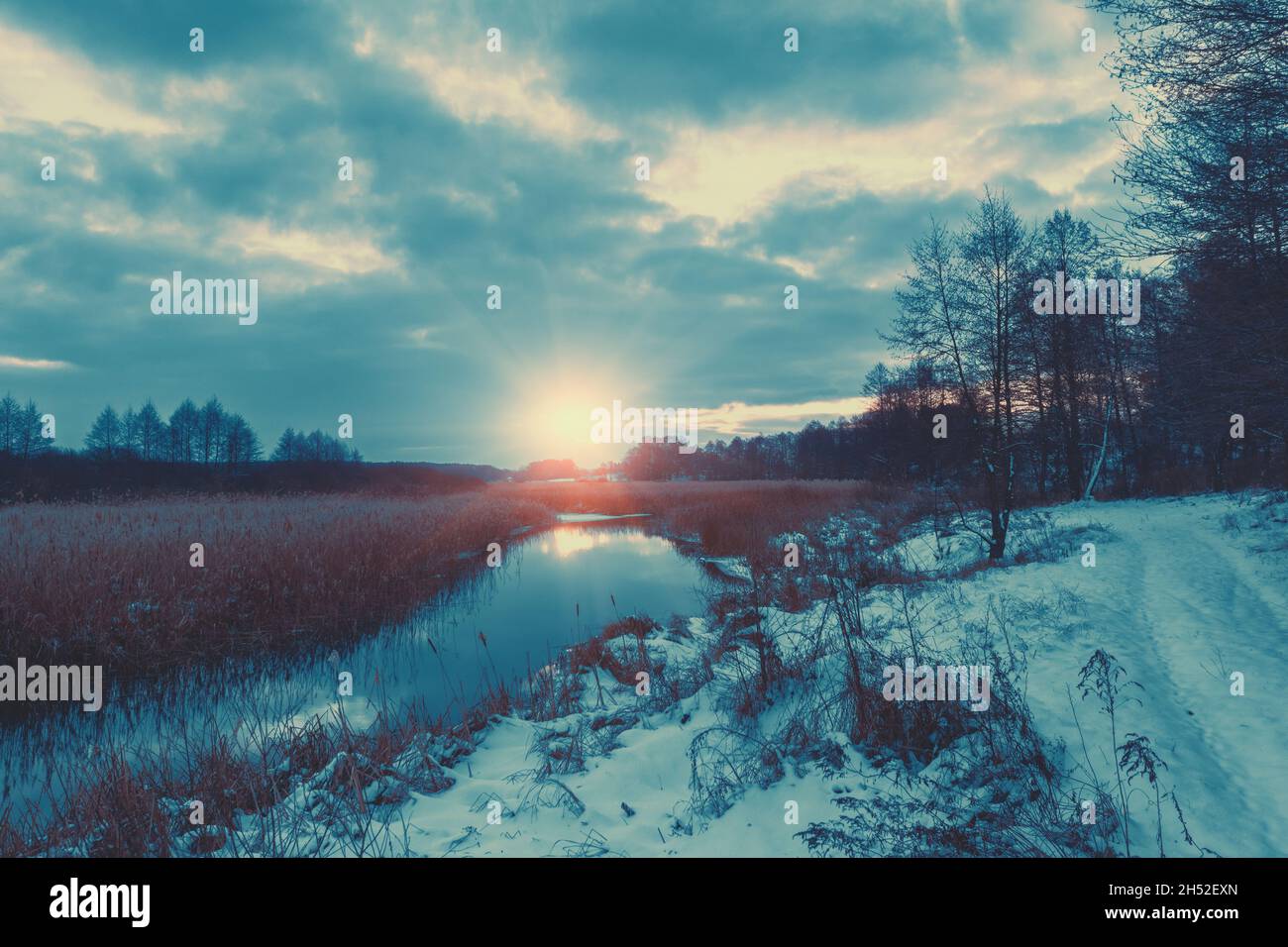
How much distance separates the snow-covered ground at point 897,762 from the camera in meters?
3.54

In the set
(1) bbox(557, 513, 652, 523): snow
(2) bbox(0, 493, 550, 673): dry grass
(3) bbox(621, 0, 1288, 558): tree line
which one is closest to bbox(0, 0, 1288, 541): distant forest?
(3) bbox(621, 0, 1288, 558): tree line

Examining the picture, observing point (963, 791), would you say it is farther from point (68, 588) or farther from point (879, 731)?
point (68, 588)

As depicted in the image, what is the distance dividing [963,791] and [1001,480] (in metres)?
11.8

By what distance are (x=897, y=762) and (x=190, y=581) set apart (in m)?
11.8

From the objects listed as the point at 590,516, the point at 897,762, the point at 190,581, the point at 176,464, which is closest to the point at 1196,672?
the point at 897,762

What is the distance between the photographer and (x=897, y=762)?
4.40 m

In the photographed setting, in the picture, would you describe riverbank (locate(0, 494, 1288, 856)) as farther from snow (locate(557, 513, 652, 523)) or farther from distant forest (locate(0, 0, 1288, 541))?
Result: snow (locate(557, 513, 652, 523))

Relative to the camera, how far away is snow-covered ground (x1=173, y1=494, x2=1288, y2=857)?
3.54 metres

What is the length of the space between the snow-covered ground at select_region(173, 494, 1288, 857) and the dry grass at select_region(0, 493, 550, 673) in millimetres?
6159

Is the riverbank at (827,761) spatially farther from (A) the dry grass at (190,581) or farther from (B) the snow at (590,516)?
(B) the snow at (590,516)

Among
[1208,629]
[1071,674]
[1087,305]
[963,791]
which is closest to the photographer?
[963,791]
